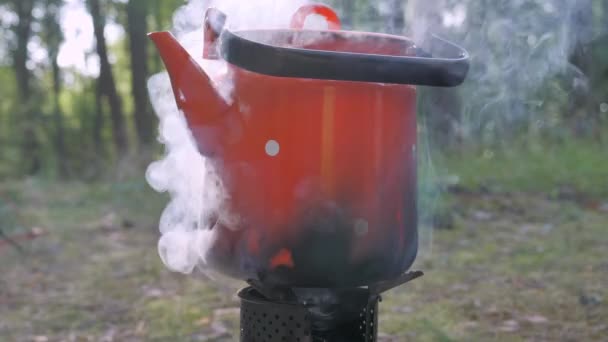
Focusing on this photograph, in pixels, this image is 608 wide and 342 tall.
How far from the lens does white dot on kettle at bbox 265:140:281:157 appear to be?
4.65 ft

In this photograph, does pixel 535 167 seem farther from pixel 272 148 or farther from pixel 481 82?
pixel 272 148

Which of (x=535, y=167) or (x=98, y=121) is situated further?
(x=98, y=121)

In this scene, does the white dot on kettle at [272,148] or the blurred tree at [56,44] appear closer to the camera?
the white dot on kettle at [272,148]

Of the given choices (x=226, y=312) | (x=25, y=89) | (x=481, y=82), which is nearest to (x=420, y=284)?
(x=226, y=312)

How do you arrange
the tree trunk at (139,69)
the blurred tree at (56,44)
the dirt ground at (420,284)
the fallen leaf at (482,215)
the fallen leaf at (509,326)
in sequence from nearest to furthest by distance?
the fallen leaf at (509,326) < the dirt ground at (420,284) < the fallen leaf at (482,215) < the tree trunk at (139,69) < the blurred tree at (56,44)

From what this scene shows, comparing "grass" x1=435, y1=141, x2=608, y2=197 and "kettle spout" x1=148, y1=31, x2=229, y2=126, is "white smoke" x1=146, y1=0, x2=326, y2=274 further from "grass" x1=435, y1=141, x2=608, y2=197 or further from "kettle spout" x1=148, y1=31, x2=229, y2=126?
"grass" x1=435, y1=141, x2=608, y2=197

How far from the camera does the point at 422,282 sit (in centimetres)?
328

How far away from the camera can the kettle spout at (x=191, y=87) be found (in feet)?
4.86

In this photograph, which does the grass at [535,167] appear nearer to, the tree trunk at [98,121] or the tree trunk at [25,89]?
the tree trunk at [25,89]

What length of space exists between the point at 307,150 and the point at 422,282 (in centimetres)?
205

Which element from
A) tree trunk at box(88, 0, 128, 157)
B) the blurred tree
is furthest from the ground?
the blurred tree

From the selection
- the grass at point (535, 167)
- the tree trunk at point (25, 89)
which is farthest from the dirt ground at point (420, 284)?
the tree trunk at point (25, 89)

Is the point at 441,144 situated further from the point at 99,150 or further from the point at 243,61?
the point at 99,150

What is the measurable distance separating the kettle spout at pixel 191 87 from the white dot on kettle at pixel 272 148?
140 millimetres
